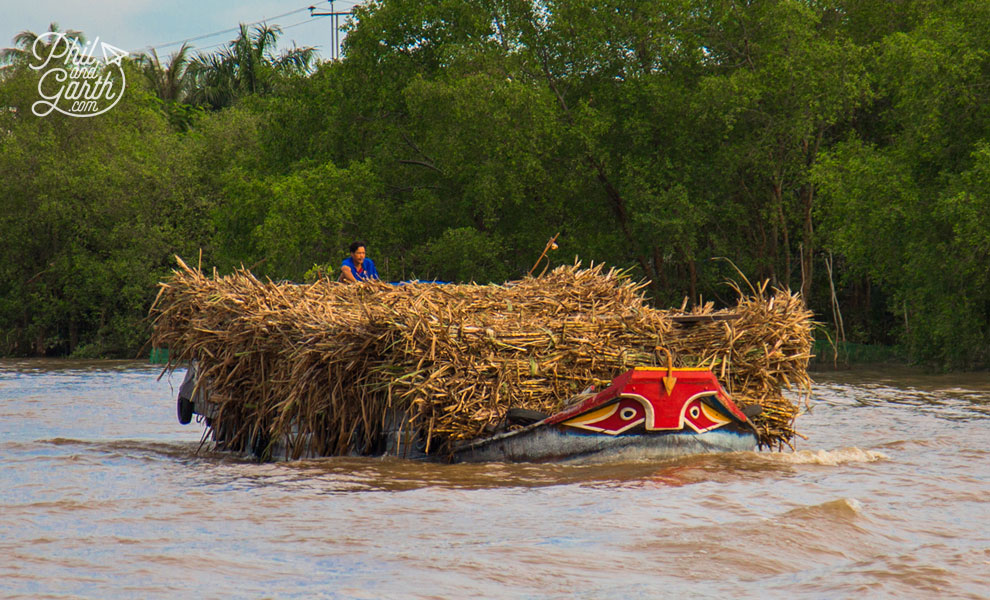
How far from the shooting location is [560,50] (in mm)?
32719

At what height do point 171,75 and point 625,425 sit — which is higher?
point 171,75

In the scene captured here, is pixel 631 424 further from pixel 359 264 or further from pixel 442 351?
pixel 359 264

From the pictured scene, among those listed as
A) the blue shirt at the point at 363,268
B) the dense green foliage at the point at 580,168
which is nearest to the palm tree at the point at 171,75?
the dense green foliage at the point at 580,168

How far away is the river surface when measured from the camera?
5547 millimetres

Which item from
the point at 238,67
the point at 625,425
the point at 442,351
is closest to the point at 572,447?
the point at 625,425

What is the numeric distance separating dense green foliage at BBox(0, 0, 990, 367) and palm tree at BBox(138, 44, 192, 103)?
16447 millimetres

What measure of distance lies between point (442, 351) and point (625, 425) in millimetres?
1700

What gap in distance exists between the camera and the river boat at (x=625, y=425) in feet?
29.6

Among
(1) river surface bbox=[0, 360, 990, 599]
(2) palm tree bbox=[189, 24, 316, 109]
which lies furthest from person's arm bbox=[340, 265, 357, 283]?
(2) palm tree bbox=[189, 24, 316, 109]

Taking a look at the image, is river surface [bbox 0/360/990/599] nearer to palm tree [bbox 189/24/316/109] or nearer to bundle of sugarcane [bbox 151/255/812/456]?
bundle of sugarcane [bbox 151/255/812/456]

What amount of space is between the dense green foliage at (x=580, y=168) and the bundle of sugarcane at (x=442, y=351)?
1492 centimetres

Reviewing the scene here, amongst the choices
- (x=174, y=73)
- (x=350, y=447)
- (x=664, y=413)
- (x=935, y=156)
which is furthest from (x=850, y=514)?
(x=174, y=73)

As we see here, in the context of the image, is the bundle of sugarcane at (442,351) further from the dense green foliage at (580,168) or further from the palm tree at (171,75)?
the palm tree at (171,75)

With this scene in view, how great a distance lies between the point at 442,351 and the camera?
9133 mm
